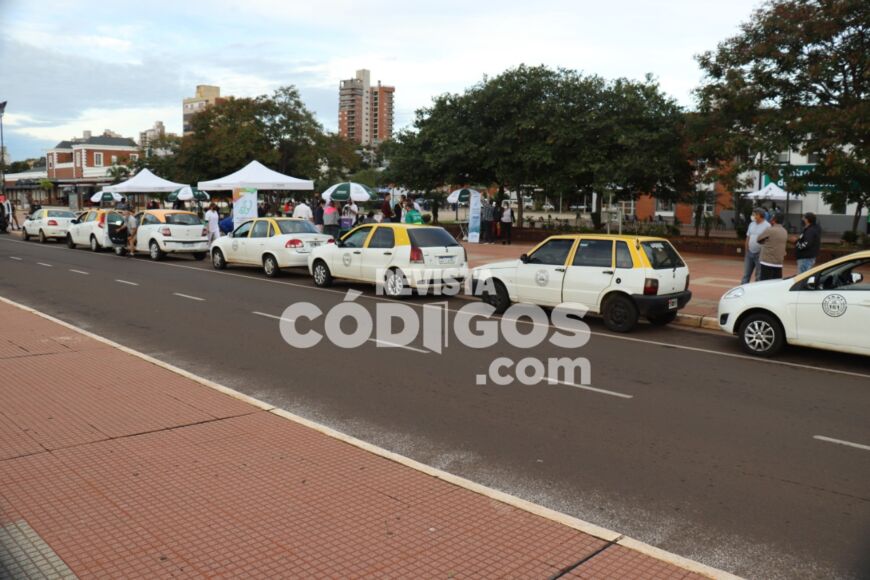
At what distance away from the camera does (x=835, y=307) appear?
916cm

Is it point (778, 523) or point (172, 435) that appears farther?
point (172, 435)

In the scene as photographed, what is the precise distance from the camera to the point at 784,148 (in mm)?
21406

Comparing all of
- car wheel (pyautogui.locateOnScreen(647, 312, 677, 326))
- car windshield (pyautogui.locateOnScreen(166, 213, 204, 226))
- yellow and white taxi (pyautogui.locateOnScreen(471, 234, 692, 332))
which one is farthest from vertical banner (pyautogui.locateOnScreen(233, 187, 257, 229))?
car wheel (pyautogui.locateOnScreen(647, 312, 677, 326))

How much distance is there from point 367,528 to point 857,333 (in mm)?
7407

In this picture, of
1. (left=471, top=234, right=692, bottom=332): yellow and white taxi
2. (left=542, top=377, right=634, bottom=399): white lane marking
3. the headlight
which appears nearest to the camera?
(left=542, top=377, right=634, bottom=399): white lane marking

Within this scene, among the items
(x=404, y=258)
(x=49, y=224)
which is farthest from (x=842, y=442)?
(x=49, y=224)

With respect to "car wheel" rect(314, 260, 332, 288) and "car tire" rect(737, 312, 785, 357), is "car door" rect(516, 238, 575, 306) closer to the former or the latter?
"car tire" rect(737, 312, 785, 357)

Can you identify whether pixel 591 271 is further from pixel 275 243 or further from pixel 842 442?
pixel 275 243

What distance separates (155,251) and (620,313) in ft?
54.3

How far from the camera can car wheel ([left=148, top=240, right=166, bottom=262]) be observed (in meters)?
23.0

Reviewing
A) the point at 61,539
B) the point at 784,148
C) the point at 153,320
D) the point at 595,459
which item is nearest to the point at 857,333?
the point at 595,459

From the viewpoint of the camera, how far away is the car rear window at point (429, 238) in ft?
48.6

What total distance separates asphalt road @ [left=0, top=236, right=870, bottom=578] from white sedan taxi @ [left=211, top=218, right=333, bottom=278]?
5497 mm

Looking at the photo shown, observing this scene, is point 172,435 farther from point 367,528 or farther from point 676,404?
point 676,404
